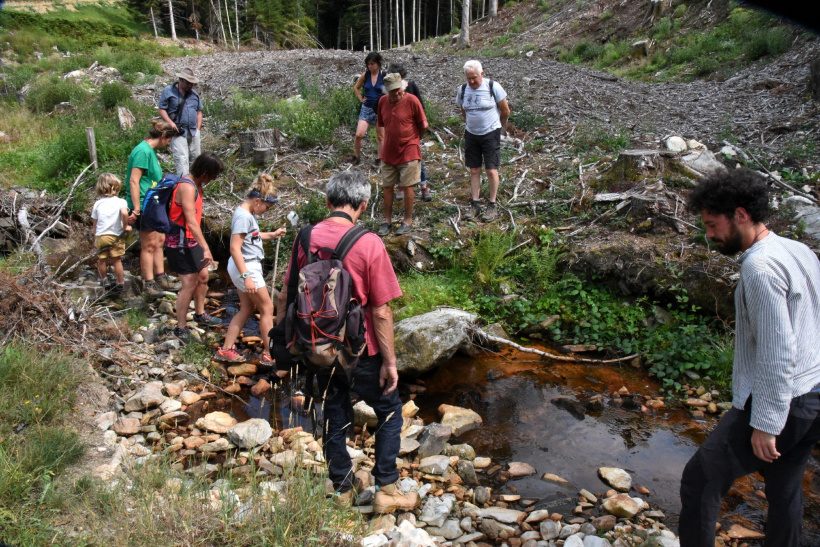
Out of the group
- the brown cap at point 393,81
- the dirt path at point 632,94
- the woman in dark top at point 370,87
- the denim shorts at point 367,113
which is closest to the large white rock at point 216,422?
the brown cap at point 393,81

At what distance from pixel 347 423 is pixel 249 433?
1.38m

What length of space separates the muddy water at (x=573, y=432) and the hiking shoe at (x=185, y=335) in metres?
2.70

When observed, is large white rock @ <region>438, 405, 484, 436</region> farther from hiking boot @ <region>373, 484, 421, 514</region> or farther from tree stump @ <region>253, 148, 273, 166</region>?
tree stump @ <region>253, 148, 273, 166</region>

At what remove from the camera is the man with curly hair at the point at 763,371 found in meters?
2.34

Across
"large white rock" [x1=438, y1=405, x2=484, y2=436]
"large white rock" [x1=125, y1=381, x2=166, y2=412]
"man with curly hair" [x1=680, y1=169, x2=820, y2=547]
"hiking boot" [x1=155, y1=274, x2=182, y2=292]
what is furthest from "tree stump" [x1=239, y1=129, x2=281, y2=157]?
"man with curly hair" [x1=680, y1=169, x2=820, y2=547]

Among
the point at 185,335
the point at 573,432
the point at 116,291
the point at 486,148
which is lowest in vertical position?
the point at 573,432

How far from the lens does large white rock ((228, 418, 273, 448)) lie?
436 cm

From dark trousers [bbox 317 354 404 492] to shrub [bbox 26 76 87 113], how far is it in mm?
13444

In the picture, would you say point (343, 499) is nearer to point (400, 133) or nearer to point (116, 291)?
point (400, 133)

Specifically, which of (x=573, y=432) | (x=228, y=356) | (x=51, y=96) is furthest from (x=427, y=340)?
(x=51, y=96)

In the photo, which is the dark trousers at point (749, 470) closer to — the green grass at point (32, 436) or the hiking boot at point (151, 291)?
the green grass at point (32, 436)

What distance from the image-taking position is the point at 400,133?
6.73 meters

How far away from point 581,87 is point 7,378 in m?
11.8

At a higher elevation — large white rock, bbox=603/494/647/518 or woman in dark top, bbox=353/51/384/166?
woman in dark top, bbox=353/51/384/166
